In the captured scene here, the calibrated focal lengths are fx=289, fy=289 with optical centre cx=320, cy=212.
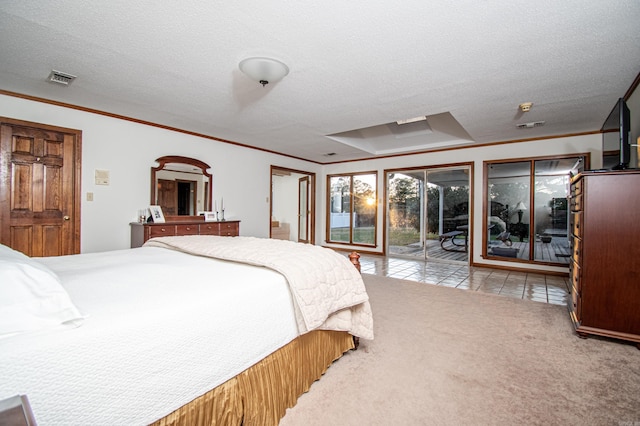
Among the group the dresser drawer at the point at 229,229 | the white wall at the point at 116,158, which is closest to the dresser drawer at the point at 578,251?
the dresser drawer at the point at 229,229

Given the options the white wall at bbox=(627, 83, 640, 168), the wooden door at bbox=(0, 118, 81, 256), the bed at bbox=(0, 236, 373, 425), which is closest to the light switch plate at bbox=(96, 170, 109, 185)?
the wooden door at bbox=(0, 118, 81, 256)

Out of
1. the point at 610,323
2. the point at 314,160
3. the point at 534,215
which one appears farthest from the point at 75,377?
the point at 314,160

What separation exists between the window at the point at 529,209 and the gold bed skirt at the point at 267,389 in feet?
15.4

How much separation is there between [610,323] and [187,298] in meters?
3.16

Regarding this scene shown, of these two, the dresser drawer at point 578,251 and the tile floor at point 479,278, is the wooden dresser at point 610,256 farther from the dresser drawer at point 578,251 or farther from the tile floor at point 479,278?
the tile floor at point 479,278

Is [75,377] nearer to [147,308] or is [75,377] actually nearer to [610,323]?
[147,308]

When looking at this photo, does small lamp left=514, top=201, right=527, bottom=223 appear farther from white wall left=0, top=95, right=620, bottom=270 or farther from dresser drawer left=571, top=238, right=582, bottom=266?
dresser drawer left=571, top=238, right=582, bottom=266

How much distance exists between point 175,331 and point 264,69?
2.23 metres

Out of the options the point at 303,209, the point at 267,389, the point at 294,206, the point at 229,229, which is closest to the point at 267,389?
the point at 267,389

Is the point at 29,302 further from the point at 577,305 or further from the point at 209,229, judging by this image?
the point at 209,229

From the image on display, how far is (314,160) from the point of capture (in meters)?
7.31

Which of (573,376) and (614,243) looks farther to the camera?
(614,243)

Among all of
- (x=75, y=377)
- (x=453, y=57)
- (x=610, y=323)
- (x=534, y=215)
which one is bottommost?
(x=610, y=323)

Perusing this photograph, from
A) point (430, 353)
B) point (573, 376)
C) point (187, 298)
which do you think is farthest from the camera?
point (430, 353)
